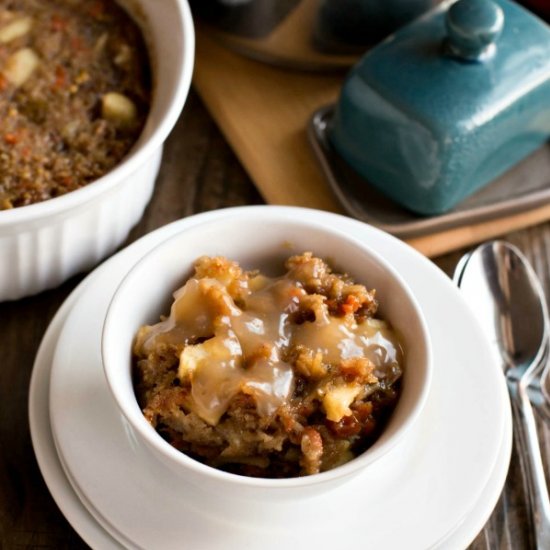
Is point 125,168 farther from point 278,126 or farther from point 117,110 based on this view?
point 278,126

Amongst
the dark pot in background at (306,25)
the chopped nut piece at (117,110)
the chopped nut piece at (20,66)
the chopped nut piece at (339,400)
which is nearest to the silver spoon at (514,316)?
the chopped nut piece at (339,400)

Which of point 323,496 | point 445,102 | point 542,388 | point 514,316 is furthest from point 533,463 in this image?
point 445,102

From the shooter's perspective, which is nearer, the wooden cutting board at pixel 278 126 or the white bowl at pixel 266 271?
the white bowl at pixel 266 271

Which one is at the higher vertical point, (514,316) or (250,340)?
(250,340)

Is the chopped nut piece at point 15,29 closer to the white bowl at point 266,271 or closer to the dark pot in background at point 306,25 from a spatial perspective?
the dark pot in background at point 306,25

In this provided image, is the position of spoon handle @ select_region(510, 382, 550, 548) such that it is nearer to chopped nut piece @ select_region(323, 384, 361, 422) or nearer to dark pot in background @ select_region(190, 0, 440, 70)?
chopped nut piece @ select_region(323, 384, 361, 422)

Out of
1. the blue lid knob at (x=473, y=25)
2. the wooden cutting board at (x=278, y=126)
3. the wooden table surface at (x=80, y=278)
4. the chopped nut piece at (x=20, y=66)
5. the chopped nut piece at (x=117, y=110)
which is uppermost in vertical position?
the blue lid knob at (x=473, y=25)
